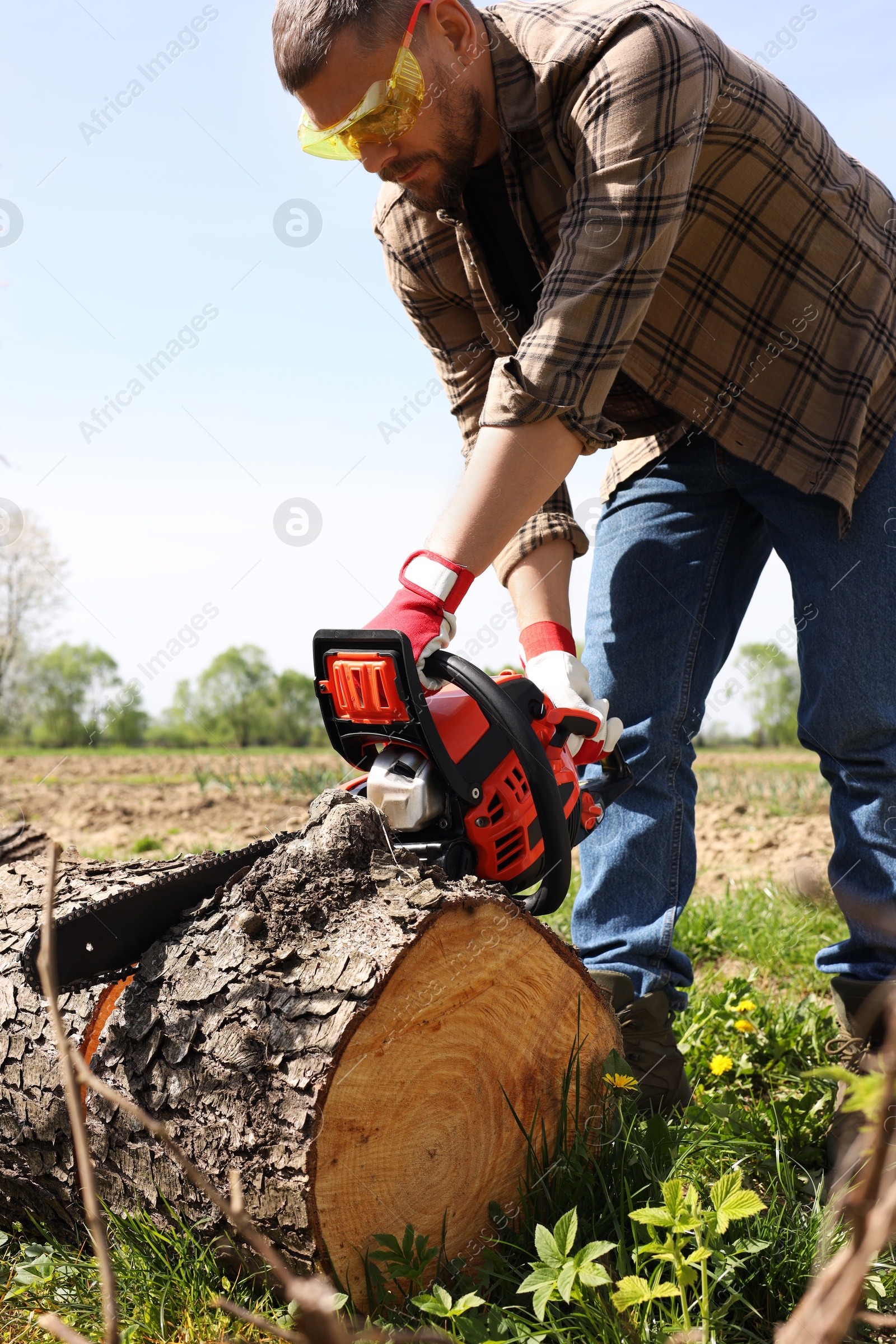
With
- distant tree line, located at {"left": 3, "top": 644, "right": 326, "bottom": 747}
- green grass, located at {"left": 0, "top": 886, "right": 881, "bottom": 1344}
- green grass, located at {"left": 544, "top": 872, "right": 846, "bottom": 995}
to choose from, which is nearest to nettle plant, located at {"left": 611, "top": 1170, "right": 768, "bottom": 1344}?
green grass, located at {"left": 0, "top": 886, "right": 881, "bottom": 1344}

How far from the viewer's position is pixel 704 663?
2.79 meters

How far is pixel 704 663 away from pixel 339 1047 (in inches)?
67.1

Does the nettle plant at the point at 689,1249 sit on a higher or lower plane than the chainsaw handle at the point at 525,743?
lower

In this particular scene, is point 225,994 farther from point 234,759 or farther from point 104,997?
point 234,759

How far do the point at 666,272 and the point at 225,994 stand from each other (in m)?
1.99

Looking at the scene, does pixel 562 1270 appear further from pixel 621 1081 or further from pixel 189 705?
pixel 189 705

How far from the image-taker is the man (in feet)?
6.35

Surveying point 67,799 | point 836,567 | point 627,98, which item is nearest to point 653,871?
point 836,567

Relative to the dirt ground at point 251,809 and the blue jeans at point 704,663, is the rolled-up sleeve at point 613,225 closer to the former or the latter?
the blue jeans at point 704,663

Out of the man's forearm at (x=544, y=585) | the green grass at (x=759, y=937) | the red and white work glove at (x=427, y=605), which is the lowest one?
the green grass at (x=759, y=937)

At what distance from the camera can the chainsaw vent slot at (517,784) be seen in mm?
1866

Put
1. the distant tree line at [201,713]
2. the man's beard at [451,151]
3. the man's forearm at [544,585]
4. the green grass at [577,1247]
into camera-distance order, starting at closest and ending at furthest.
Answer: the green grass at [577,1247] < the man's beard at [451,151] < the man's forearm at [544,585] < the distant tree line at [201,713]

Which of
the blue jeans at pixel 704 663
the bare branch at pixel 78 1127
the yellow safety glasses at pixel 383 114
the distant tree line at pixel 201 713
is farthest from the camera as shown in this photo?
the distant tree line at pixel 201 713

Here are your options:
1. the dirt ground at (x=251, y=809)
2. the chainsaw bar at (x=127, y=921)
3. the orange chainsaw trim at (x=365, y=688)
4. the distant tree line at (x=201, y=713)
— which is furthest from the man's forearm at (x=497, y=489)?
the distant tree line at (x=201, y=713)
